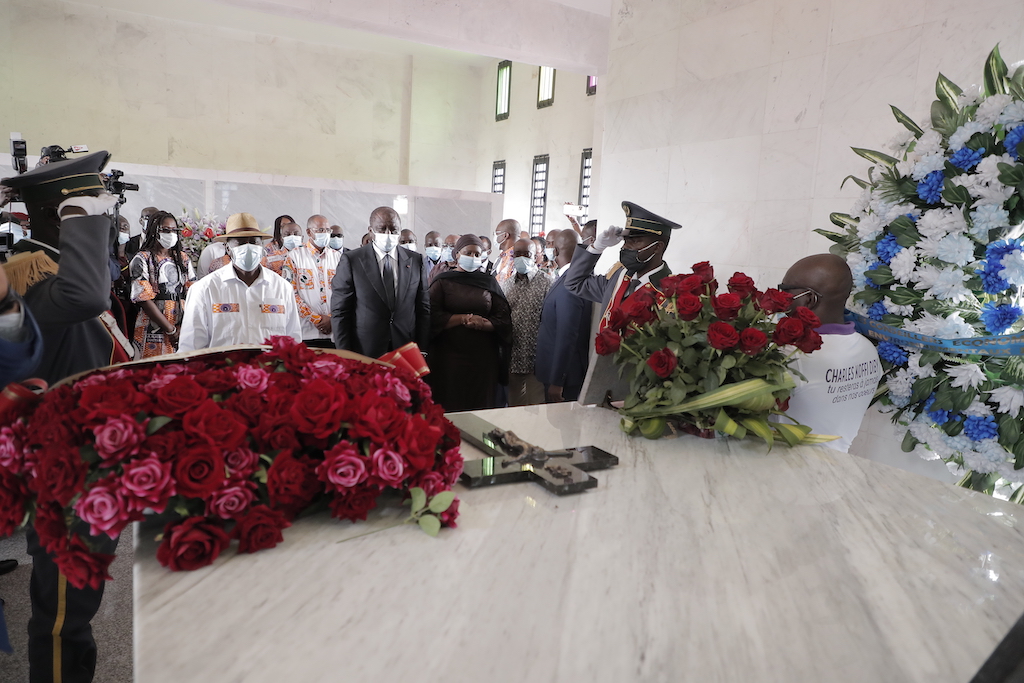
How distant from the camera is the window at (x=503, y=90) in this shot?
56.7ft

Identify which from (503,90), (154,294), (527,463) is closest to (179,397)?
(527,463)

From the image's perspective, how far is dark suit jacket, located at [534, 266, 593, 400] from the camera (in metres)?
5.03

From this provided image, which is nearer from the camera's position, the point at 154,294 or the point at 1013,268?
the point at 1013,268

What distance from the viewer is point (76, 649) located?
222 cm

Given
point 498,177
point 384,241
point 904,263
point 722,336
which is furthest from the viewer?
point 498,177

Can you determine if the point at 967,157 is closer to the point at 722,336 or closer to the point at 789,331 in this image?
the point at 789,331

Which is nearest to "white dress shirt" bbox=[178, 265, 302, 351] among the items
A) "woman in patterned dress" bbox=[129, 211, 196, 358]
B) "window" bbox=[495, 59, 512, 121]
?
"woman in patterned dress" bbox=[129, 211, 196, 358]

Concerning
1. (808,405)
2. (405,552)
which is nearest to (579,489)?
(405,552)

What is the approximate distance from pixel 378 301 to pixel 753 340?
132 inches

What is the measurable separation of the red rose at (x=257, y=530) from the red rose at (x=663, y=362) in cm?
119

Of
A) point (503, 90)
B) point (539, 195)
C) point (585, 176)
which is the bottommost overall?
point (539, 195)

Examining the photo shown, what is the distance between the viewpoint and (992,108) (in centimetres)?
258

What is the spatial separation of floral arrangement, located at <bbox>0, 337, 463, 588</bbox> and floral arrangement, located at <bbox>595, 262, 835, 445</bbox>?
0.84 m

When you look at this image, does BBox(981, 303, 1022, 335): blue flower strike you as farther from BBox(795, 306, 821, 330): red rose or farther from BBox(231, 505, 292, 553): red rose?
BBox(231, 505, 292, 553): red rose
